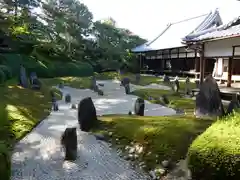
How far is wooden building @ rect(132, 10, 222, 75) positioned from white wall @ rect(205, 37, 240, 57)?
12.8 metres

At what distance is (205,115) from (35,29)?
28480 millimetres

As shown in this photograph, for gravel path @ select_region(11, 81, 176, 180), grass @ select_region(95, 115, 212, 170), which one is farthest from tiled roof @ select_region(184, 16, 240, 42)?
gravel path @ select_region(11, 81, 176, 180)

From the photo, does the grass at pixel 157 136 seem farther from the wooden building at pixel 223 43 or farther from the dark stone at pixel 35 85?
the dark stone at pixel 35 85

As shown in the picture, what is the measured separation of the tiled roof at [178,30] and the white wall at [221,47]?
→ 16.6 m

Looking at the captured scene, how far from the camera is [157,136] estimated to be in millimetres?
7234

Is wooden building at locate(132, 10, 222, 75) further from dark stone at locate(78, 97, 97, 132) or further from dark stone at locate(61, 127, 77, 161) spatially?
dark stone at locate(61, 127, 77, 161)

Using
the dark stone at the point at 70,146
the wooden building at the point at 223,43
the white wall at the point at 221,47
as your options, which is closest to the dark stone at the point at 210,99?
the wooden building at the point at 223,43

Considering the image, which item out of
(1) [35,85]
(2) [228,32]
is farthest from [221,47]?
(1) [35,85]

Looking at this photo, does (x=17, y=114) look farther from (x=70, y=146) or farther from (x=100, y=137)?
(x=70, y=146)

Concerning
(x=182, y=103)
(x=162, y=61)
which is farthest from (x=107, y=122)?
(x=162, y=61)

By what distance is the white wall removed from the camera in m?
14.2

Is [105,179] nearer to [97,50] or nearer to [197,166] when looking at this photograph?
[197,166]

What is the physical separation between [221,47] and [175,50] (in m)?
20.0

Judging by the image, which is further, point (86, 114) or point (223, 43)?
point (223, 43)
